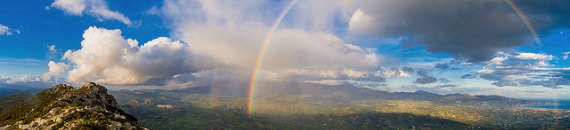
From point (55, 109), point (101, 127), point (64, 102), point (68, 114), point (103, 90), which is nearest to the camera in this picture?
point (101, 127)

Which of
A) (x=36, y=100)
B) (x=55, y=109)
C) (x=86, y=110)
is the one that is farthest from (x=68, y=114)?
(x=36, y=100)

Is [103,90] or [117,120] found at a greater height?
[103,90]

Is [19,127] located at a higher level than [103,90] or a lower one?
lower

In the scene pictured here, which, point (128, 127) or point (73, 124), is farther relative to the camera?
point (128, 127)

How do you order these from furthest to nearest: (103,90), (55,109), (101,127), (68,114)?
(103,90) < (55,109) < (68,114) < (101,127)

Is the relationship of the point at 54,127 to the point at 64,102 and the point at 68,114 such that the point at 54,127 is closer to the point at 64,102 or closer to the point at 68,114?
the point at 68,114

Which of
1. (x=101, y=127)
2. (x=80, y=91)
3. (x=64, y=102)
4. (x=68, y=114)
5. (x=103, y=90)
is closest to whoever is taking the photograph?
(x=101, y=127)

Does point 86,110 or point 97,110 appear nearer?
point 86,110

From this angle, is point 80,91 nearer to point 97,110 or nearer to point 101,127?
point 97,110

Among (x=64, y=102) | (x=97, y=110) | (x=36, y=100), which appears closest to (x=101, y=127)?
(x=97, y=110)
